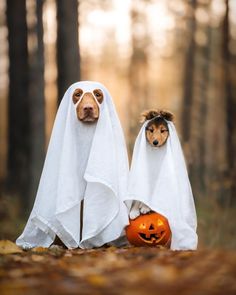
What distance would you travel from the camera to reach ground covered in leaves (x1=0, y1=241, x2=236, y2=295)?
13.9 feet

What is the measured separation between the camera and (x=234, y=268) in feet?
15.8

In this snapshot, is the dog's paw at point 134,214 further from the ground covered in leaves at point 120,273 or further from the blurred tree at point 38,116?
the blurred tree at point 38,116

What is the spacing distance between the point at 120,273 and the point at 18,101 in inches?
430

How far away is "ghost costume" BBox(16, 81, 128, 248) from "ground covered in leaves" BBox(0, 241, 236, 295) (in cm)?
94

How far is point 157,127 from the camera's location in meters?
6.94

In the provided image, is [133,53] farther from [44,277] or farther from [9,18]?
[44,277]

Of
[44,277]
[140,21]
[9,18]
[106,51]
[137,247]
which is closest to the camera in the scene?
[44,277]

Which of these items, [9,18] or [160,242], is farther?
[9,18]

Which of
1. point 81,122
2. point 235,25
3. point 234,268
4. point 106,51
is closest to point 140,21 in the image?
point 235,25

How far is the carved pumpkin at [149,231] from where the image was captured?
668cm

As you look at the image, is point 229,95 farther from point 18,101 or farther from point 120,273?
point 120,273

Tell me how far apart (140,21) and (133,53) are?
77.7 inches

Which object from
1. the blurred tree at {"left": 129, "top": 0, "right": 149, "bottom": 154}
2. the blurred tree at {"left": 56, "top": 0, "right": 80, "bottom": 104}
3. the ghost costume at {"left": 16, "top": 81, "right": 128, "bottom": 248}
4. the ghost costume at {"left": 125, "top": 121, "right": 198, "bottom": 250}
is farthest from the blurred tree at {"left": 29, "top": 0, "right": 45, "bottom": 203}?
the blurred tree at {"left": 129, "top": 0, "right": 149, "bottom": 154}

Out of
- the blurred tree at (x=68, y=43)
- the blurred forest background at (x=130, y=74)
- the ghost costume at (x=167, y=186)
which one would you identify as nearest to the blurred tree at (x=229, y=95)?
the blurred forest background at (x=130, y=74)
